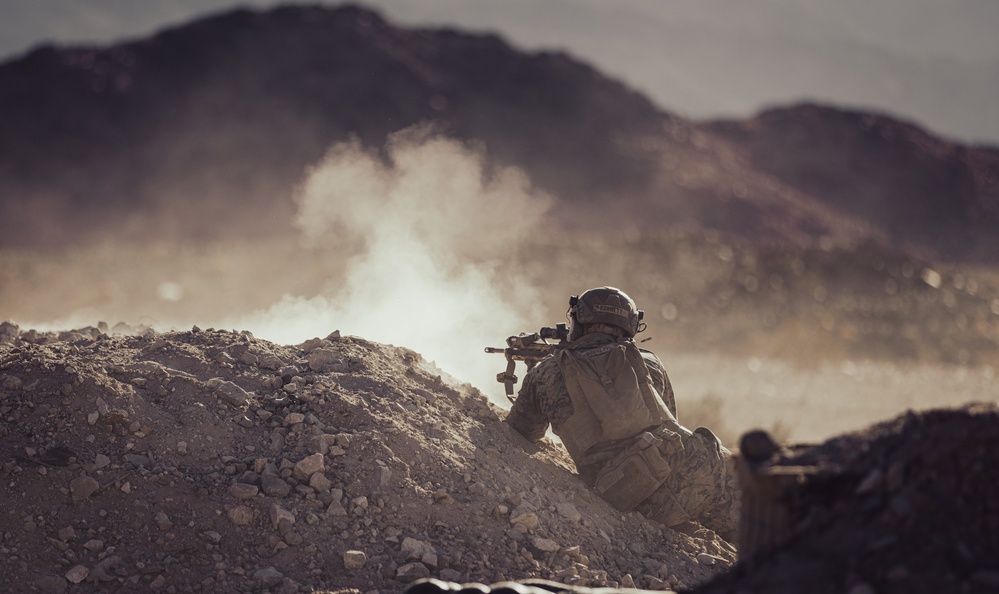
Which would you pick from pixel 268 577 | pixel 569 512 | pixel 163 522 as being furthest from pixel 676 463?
pixel 163 522

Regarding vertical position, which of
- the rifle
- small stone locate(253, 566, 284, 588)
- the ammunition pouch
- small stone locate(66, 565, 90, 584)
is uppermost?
the rifle

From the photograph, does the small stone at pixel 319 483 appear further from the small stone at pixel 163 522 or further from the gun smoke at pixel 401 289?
the gun smoke at pixel 401 289

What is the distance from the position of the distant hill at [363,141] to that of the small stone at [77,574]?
43.8 metres

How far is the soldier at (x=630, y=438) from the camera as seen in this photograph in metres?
6.46

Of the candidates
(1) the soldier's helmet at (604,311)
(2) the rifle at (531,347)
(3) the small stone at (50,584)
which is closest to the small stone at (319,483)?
(3) the small stone at (50,584)

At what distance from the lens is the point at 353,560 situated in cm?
536

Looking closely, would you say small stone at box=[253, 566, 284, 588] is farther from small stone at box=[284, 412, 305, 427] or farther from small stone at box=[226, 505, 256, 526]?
small stone at box=[284, 412, 305, 427]

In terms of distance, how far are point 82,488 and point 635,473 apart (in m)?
3.41

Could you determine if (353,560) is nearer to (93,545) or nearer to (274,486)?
(274,486)

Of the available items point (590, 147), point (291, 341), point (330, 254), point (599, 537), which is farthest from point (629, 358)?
point (590, 147)

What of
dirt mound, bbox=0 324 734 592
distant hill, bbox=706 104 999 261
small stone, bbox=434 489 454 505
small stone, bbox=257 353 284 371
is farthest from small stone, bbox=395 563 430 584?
distant hill, bbox=706 104 999 261

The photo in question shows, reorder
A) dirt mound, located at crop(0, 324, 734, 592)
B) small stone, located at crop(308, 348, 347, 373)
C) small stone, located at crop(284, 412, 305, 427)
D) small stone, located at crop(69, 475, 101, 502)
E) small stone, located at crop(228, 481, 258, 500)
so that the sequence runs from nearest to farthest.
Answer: dirt mound, located at crop(0, 324, 734, 592), small stone, located at crop(69, 475, 101, 502), small stone, located at crop(228, 481, 258, 500), small stone, located at crop(284, 412, 305, 427), small stone, located at crop(308, 348, 347, 373)

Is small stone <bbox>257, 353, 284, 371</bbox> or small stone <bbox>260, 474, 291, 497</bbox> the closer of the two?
small stone <bbox>260, 474, 291, 497</bbox>

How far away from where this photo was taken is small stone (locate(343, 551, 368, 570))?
534 cm
